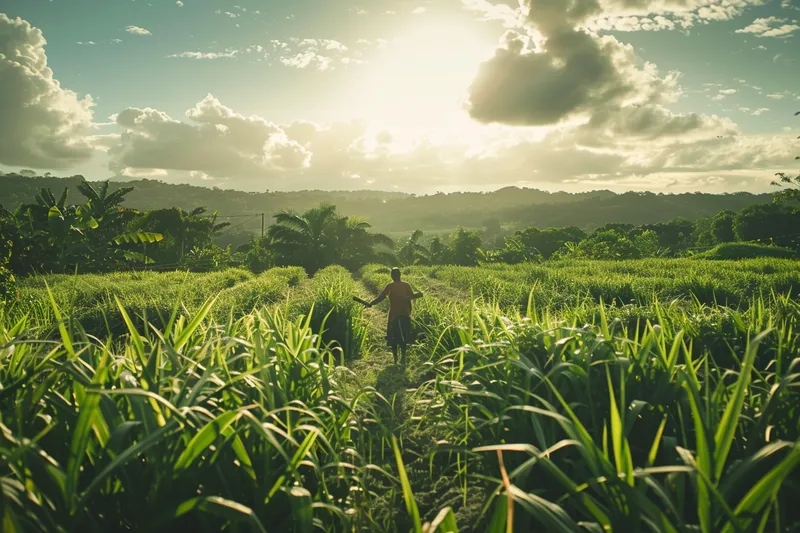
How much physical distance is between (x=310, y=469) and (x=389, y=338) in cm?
429

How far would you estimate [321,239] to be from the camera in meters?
30.1

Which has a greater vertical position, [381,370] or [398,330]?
[398,330]

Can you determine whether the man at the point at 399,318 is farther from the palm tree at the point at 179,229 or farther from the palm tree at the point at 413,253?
the palm tree at the point at 413,253

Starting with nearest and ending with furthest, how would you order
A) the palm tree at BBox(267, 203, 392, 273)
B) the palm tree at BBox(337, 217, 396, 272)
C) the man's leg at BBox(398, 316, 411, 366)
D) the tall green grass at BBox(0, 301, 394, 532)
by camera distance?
1. the tall green grass at BBox(0, 301, 394, 532)
2. the man's leg at BBox(398, 316, 411, 366)
3. the palm tree at BBox(267, 203, 392, 273)
4. the palm tree at BBox(337, 217, 396, 272)

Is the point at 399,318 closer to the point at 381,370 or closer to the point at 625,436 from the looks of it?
the point at 381,370

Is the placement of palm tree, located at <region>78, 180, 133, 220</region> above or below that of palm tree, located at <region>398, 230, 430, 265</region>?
above

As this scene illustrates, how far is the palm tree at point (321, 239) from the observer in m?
29.3

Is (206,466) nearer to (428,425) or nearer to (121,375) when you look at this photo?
(121,375)

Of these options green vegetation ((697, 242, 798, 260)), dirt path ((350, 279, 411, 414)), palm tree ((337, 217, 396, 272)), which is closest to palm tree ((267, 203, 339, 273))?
palm tree ((337, 217, 396, 272))

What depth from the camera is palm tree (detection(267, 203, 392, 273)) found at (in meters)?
29.3

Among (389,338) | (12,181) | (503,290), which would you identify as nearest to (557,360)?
(389,338)

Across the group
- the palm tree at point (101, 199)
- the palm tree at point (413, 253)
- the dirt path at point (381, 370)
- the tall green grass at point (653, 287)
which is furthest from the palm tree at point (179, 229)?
the dirt path at point (381, 370)

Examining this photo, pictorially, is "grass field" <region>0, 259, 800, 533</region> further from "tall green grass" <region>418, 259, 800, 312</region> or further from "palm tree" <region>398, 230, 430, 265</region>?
"palm tree" <region>398, 230, 430, 265</region>

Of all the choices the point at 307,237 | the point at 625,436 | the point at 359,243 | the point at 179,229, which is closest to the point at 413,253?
the point at 359,243
